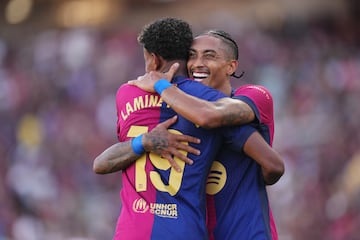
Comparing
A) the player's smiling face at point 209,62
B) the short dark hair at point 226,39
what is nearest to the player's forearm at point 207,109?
the player's smiling face at point 209,62

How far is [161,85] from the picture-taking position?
18.6 feet

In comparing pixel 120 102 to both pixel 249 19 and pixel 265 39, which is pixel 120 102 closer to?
pixel 265 39

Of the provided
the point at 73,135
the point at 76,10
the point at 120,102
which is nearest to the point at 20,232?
the point at 73,135

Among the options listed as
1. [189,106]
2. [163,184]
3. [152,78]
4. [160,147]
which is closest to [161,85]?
[152,78]

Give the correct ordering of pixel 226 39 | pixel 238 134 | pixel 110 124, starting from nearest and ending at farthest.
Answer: pixel 238 134, pixel 226 39, pixel 110 124

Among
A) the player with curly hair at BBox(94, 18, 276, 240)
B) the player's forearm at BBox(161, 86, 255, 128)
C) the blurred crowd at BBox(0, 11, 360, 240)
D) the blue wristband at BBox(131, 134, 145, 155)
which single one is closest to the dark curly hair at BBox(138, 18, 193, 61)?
the player with curly hair at BBox(94, 18, 276, 240)

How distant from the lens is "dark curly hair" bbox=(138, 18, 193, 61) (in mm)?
5809

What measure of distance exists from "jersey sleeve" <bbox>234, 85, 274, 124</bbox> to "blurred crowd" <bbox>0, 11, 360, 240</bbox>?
6.02 m

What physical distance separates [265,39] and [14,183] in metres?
5.17

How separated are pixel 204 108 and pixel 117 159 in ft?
2.31

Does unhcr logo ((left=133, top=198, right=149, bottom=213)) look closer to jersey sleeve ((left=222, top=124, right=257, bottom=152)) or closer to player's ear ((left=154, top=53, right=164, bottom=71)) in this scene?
jersey sleeve ((left=222, top=124, right=257, bottom=152))

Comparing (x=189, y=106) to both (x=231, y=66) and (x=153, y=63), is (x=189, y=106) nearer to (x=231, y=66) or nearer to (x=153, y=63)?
(x=153, y=63)

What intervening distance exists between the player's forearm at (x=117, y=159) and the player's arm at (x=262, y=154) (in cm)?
70

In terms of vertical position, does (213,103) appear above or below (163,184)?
above
